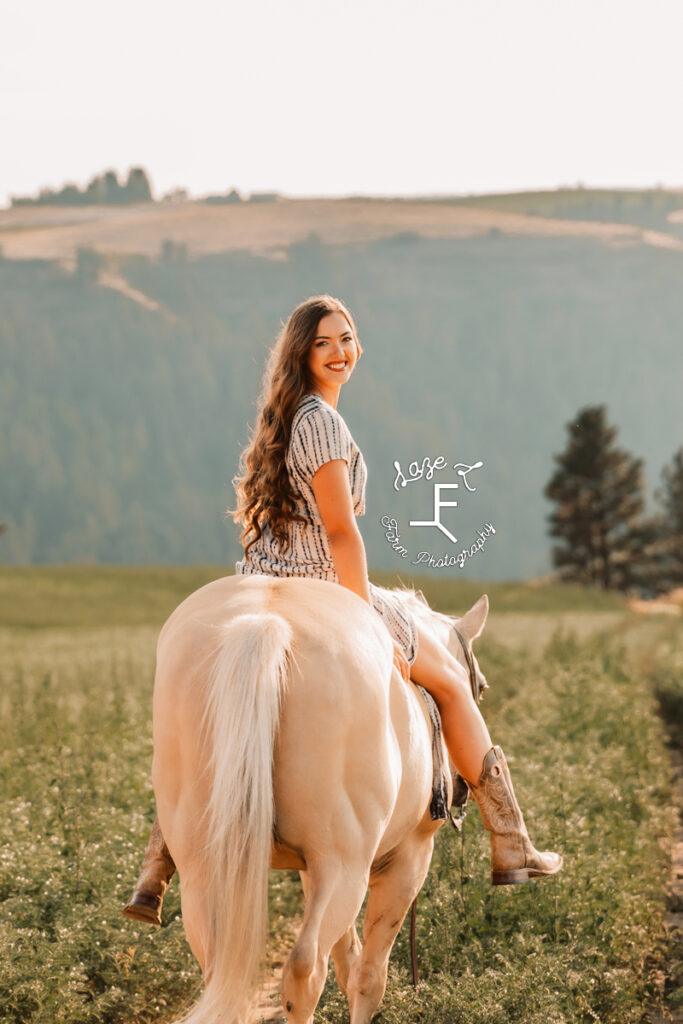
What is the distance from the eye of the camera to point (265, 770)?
10.0 ft

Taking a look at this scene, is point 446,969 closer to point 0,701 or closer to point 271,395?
point 271,395

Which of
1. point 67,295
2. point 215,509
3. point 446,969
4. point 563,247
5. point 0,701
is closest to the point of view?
point 446,969

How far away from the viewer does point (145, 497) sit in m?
82.4

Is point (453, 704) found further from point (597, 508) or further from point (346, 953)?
point (597, 508)

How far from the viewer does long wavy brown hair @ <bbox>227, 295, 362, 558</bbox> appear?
13.0 feet

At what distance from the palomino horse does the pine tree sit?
41.1m

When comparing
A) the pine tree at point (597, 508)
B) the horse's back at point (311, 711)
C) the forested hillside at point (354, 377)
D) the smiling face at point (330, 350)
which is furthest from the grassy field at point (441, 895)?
the forested hillside at point (354, 377)

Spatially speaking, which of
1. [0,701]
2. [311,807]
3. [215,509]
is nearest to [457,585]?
[0,701]

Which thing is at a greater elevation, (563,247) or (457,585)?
(563,247)

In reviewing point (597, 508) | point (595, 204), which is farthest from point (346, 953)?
point (595, 204)

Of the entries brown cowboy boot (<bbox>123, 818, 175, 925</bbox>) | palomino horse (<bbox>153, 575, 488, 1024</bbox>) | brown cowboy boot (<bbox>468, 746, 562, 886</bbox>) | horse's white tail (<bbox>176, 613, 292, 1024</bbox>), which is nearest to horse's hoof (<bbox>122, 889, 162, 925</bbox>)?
brown cowboy boot (<bbox>123, 818, 175, 925</bbox>)

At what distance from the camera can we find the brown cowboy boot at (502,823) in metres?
4.36

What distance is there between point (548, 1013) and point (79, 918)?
214 centimetres

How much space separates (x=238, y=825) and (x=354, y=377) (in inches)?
3487
